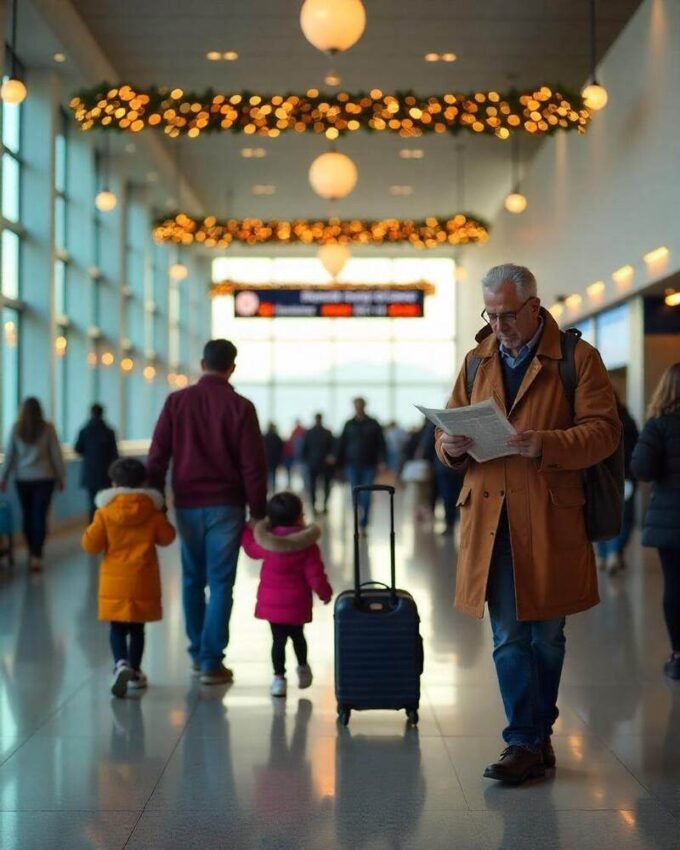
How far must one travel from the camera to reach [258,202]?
953 inches

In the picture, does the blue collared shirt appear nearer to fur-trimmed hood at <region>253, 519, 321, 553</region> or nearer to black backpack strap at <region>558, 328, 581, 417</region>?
black backpack strap at <region>558, 328, 581, 417</region>

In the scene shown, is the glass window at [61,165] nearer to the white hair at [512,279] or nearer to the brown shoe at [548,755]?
the white hair at [512,279]

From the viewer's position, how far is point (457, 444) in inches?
160

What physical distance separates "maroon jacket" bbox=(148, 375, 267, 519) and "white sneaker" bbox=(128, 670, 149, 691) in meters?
0.79

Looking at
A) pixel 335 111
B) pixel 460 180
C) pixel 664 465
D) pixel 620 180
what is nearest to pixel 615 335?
pixel 620 180

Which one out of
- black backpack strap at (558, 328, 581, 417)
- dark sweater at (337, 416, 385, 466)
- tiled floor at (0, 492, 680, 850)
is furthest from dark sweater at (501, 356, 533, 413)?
dark sweater at (337, 416, 385, 466)

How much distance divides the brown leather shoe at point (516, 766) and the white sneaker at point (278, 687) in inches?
62.6

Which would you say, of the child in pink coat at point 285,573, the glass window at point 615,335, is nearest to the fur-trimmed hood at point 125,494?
the child in pink coat at point 285,573

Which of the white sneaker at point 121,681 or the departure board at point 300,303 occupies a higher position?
the departure board at point 300,303

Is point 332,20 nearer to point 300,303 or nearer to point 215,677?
point 215,677

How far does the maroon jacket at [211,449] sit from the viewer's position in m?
5.92

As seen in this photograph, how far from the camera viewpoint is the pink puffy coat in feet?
18.5

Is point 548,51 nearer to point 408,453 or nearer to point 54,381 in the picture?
point 408,453

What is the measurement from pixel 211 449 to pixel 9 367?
29.7ft
